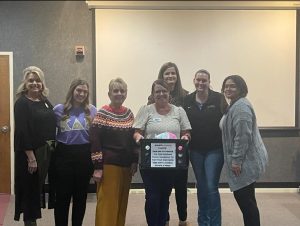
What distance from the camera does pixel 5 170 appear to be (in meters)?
5.33

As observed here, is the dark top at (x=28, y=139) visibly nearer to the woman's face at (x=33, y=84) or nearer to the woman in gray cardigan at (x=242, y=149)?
the woman's face at (x=33, y=84)

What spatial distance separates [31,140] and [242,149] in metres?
1.65

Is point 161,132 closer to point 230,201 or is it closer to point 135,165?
point 135,165

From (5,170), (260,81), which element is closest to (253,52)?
(260,81)

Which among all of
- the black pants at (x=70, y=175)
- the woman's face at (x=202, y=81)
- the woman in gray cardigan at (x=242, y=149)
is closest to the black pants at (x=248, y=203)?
the woman in gray cardigan at (x=242, y=149)

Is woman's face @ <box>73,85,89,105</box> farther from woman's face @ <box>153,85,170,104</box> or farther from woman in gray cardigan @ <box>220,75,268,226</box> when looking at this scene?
woman in gray cardigan @ <box>220,75,268,226</box>

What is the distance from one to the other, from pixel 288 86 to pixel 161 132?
3057 millimetres

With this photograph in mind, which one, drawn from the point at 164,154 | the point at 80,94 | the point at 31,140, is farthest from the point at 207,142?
the point at 31,140

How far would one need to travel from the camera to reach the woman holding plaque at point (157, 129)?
3018mm

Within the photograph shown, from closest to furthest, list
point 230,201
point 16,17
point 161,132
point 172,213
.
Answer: point 161,132 → point 172,213 → point 230,201 → point 16,17

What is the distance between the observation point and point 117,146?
3031mm

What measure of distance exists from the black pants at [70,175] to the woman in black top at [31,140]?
0.18 metres

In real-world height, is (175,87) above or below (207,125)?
above

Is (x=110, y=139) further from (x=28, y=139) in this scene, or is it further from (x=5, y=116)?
(x=5, y=116)
